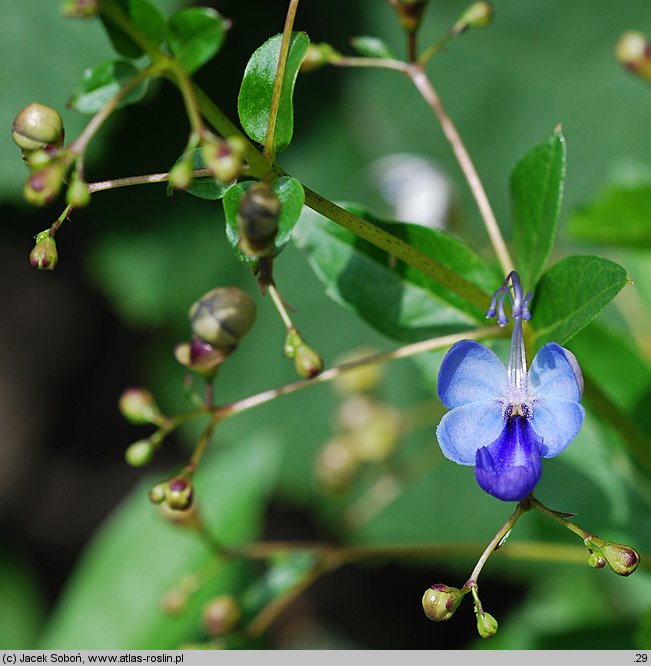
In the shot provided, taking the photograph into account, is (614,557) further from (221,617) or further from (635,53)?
(635,53)

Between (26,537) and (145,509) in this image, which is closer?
(145,509)

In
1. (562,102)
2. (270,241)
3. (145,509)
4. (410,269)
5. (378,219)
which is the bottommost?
(145,509)

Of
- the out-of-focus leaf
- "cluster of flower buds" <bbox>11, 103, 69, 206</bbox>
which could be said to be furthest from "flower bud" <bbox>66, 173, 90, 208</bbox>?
the out-of-focus leaf

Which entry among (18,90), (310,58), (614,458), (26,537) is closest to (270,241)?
(310,58)

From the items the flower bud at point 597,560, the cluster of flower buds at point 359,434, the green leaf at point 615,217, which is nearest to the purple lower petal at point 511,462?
the flower bud at point 597,560

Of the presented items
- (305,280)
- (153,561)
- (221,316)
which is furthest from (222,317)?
(305,280)

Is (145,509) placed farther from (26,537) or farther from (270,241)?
(270,241)
